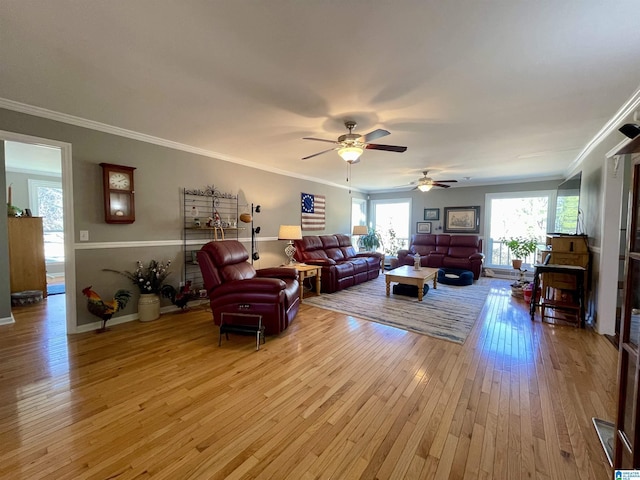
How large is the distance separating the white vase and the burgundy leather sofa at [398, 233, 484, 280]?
545cm

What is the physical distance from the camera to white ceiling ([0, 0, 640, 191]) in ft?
4.86

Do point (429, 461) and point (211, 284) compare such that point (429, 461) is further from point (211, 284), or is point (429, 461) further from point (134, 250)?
point (134, 250)

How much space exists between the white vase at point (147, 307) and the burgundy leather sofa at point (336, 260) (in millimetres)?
2631

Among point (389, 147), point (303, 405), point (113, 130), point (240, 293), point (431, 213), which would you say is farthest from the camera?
point (431, 213)

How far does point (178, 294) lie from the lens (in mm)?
3797

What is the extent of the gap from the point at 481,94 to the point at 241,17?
2.09 meters

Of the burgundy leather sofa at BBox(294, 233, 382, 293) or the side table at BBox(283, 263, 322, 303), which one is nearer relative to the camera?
the side table at BBox(283, 263, 322, 303)

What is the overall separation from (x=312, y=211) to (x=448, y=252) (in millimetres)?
3711

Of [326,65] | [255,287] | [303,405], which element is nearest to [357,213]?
[255,287]

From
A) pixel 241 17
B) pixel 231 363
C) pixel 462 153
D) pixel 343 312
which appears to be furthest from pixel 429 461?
pixel 462 153

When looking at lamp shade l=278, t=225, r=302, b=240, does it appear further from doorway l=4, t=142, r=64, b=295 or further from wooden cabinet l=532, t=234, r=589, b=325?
doorway l=4, t=142, r=64, b=295

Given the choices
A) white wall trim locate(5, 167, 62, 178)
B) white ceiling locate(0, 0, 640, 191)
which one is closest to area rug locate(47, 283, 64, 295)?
white wall trim locate(5, 167, 62, 178)

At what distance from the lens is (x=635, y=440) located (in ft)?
3.51

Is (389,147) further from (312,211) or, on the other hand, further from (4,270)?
(4,270)
